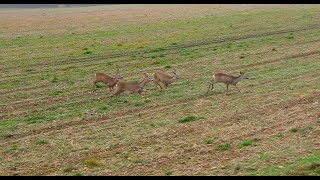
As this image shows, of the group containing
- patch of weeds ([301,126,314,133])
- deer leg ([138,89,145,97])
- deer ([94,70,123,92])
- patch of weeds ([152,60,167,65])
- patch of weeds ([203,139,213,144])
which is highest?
patch of weeds ([301,126,314,133])

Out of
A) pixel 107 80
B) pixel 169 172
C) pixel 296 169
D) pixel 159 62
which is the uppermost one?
pixel 296 169

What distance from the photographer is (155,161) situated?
9.65m

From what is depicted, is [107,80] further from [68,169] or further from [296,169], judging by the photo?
[296,169]

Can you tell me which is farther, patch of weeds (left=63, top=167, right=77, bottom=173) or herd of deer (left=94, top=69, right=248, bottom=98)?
herd of deer (left=94, top=69, right=248, bottom=98)

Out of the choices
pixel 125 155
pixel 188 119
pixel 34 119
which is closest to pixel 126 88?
pixel 34 119

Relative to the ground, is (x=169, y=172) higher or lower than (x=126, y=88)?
higher

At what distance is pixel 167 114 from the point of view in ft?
46.1

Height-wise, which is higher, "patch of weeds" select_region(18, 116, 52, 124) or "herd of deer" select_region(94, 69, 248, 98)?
"herd of deer" select_region(94, 69, 248, 98)

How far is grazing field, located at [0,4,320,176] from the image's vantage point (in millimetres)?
9586

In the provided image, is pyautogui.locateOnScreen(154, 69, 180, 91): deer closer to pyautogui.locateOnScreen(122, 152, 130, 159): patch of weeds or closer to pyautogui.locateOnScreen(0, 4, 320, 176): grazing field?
pyautogui.locateOnScreen(0, 4, 320, 176): grazing field

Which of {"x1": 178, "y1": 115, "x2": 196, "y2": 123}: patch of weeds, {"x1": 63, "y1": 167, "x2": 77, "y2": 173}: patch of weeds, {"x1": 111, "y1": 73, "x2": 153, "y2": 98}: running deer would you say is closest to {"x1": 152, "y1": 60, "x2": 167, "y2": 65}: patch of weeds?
{"x1": 111, "y1": 73, "x2": 153, "y2": 98}: running deer

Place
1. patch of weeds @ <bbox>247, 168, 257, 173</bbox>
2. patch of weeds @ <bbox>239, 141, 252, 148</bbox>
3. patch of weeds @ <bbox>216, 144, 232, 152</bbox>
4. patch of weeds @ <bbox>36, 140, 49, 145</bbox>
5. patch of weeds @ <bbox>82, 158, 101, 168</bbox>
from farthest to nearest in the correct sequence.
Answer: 1. patch of weeds @ <bbox>36, 140, 49, 145</bbox>
2. patch of weeds @ <bbox>239, 141, 252, 148</bbox>
3. patch of weeds @ <bbox>216, 144, 232, 152</bbox>
4. patch of weeds @ <bbox>82, 158, 101, 168</bbox>
5. patch of weeds @ <bbox>247, 168, 257, 173</bbox>

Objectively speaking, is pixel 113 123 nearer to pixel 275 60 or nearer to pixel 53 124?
pixel 53 124

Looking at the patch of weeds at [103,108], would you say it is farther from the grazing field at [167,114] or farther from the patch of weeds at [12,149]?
the patch of weeds at [12,149]
